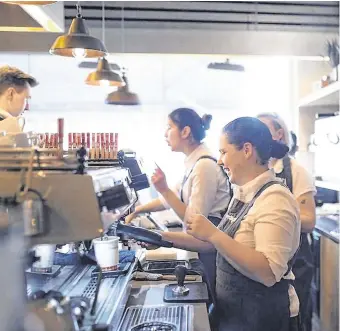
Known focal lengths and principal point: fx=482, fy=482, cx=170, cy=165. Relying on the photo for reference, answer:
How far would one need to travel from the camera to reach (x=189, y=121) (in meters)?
2.79

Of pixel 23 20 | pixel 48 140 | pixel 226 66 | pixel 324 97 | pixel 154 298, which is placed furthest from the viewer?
pixel 226 66

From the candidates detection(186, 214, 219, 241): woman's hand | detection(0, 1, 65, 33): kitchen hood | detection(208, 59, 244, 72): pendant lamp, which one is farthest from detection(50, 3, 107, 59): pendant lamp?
detection(208, 59, 244, 72): pendant lamp

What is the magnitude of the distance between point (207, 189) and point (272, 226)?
0.83 m

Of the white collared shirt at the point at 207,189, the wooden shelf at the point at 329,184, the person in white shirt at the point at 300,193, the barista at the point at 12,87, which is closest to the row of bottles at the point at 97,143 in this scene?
the white collared shirt at the point at 207,189

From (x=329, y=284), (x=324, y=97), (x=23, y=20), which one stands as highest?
(x=23, y=20)

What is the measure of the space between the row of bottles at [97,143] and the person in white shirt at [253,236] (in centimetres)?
39

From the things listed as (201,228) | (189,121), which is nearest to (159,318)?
(201,228)

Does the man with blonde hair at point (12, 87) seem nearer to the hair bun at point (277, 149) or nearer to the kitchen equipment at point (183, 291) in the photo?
the kitchen equipment at point (183, 291)

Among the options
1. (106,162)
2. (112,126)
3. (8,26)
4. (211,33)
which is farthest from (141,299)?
(112,126)

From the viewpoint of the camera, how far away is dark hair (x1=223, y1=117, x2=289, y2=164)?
188 cm

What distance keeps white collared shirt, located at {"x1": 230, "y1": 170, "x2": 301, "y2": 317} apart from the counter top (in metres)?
1.87

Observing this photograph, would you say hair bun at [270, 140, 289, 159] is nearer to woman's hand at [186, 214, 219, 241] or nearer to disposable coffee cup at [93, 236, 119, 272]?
woman's hand at [186, 214, 219, 241]

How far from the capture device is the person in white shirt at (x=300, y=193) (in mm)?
2590

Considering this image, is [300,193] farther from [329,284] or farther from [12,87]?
[12,87]
